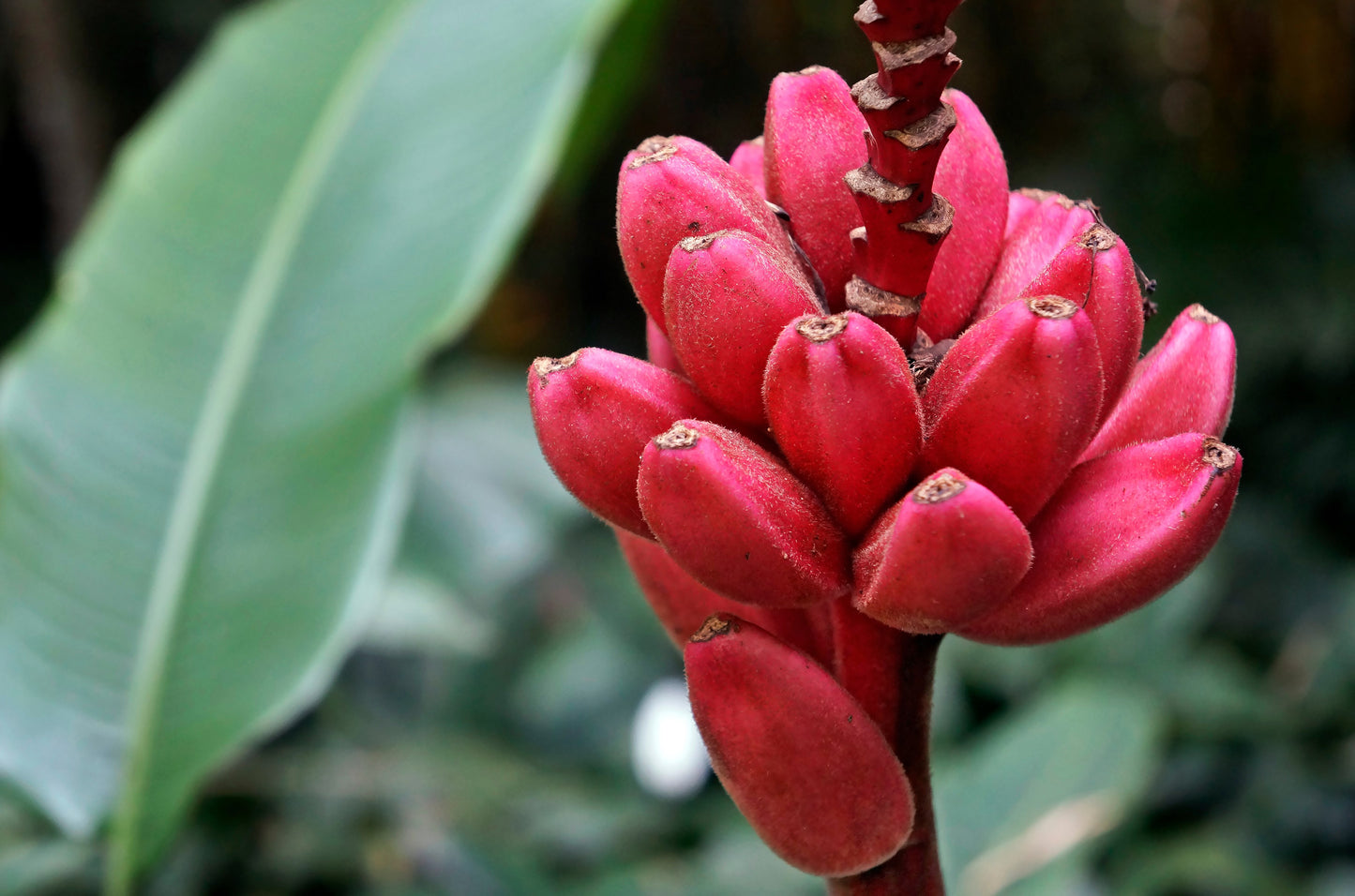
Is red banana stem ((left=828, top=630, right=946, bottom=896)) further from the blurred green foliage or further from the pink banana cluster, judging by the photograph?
the blurred green foliage

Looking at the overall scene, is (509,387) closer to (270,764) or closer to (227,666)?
(270,764)

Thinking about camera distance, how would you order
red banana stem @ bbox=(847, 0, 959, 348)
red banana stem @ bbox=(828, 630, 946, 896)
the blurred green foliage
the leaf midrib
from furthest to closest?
the blurred green foliage → the leaf midrib → red banana stem @ bbox=(828, 630, 946, 896) → red banana stem @ bbox=(847, 0, 959, 348)

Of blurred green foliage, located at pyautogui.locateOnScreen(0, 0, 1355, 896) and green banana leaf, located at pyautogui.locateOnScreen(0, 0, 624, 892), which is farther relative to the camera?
blurred green foliage, located at pyautogui.locateOnScreen(0, 0, 1355, 896)

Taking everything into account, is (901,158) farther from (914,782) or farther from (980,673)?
(980,673)

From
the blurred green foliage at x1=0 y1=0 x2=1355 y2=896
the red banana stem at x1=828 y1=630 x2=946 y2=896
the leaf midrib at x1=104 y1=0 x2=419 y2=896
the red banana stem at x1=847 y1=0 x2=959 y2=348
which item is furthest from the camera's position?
the blurred green foliage at x1=0 y1=0 x2=1355 y2=896

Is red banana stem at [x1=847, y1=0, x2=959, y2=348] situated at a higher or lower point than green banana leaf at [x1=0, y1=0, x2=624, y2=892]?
higher

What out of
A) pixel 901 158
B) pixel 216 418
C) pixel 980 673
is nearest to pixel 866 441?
pixel 901 158

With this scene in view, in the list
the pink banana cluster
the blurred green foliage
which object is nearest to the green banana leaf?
the blurred green foliage

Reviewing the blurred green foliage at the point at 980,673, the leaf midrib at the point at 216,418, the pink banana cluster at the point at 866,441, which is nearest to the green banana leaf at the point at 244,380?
the leaf midrib at the point at 216,418
